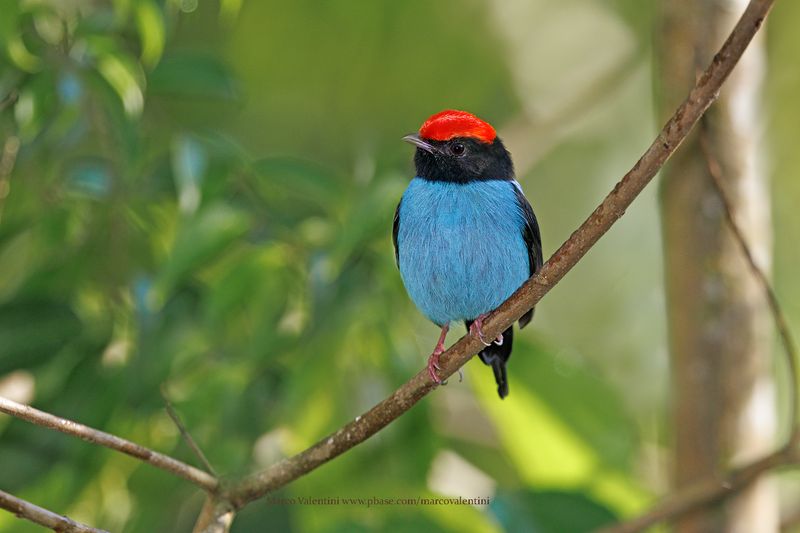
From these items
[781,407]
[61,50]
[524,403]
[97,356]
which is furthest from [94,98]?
[781,407]

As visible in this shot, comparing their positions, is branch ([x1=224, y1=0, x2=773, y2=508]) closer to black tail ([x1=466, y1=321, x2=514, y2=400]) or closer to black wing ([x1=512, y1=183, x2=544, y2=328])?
black wing ([x1=512, y1=183, x2=544, y2=328])

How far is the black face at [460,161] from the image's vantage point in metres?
3.53

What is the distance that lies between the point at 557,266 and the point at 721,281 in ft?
7.25

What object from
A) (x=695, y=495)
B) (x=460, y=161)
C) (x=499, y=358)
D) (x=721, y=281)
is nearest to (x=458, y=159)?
(x=460, y=161)

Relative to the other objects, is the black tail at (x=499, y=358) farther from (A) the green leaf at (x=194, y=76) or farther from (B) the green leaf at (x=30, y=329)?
(B) the green leaf at (x=30, y=329)

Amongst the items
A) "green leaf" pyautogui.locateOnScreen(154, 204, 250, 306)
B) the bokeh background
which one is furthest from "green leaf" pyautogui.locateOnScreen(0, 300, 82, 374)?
"green leaf" pyautogui.locateOnScreen(154, 204, 250, 306)

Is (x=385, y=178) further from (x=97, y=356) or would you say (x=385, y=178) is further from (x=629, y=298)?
(x=629, y=298)

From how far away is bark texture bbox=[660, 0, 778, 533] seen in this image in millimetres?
4324

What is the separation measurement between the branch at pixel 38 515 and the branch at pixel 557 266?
0.51 metres

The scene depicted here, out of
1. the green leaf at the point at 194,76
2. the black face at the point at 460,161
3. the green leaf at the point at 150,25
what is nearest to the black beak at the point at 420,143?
the black face at the point at 460,161

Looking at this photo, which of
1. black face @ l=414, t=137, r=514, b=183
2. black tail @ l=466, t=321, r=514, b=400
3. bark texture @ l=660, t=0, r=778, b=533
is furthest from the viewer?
bark texture @ l=660, t=0, r=778, b=533

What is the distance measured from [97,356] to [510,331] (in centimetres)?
165

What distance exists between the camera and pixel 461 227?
3311 millimetres

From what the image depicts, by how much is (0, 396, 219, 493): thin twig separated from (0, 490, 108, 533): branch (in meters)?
0.19
